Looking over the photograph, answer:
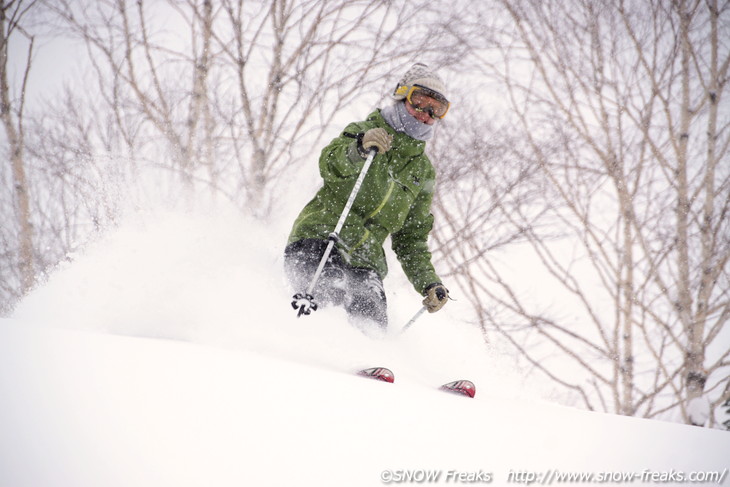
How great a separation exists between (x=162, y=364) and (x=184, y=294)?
1.47 m

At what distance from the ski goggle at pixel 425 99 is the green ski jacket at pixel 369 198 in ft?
0.74

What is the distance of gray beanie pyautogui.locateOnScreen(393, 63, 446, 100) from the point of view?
3.30 meters

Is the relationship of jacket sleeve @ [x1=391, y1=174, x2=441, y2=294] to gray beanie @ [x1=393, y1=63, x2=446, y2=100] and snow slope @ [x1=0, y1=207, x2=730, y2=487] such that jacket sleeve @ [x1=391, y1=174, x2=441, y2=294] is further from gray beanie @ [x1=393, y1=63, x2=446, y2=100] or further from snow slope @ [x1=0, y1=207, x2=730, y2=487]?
snow slope @ [x1=0, y1=207, x2=730, y2=487]

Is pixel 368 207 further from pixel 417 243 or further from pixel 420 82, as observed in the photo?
pixel 420 82

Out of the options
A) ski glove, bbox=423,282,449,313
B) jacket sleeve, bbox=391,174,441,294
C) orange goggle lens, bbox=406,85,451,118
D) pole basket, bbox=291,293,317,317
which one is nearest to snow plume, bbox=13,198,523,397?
pole basket, bbox=291,293,317,317

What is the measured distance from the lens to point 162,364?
1.54 meters

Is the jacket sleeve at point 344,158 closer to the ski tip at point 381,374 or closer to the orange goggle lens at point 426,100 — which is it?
the orange goggle lens at point 426,100

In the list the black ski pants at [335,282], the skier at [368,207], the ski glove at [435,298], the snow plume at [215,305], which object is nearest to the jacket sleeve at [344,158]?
the skier at [368,207]

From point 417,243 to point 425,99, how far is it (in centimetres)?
111

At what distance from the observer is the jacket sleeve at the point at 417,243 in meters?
3.50

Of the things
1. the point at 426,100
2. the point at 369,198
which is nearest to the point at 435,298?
the point at 369,198

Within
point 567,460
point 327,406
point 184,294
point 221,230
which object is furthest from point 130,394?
point 221,230

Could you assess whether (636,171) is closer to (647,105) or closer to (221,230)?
(647,105)

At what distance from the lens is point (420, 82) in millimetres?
3299
